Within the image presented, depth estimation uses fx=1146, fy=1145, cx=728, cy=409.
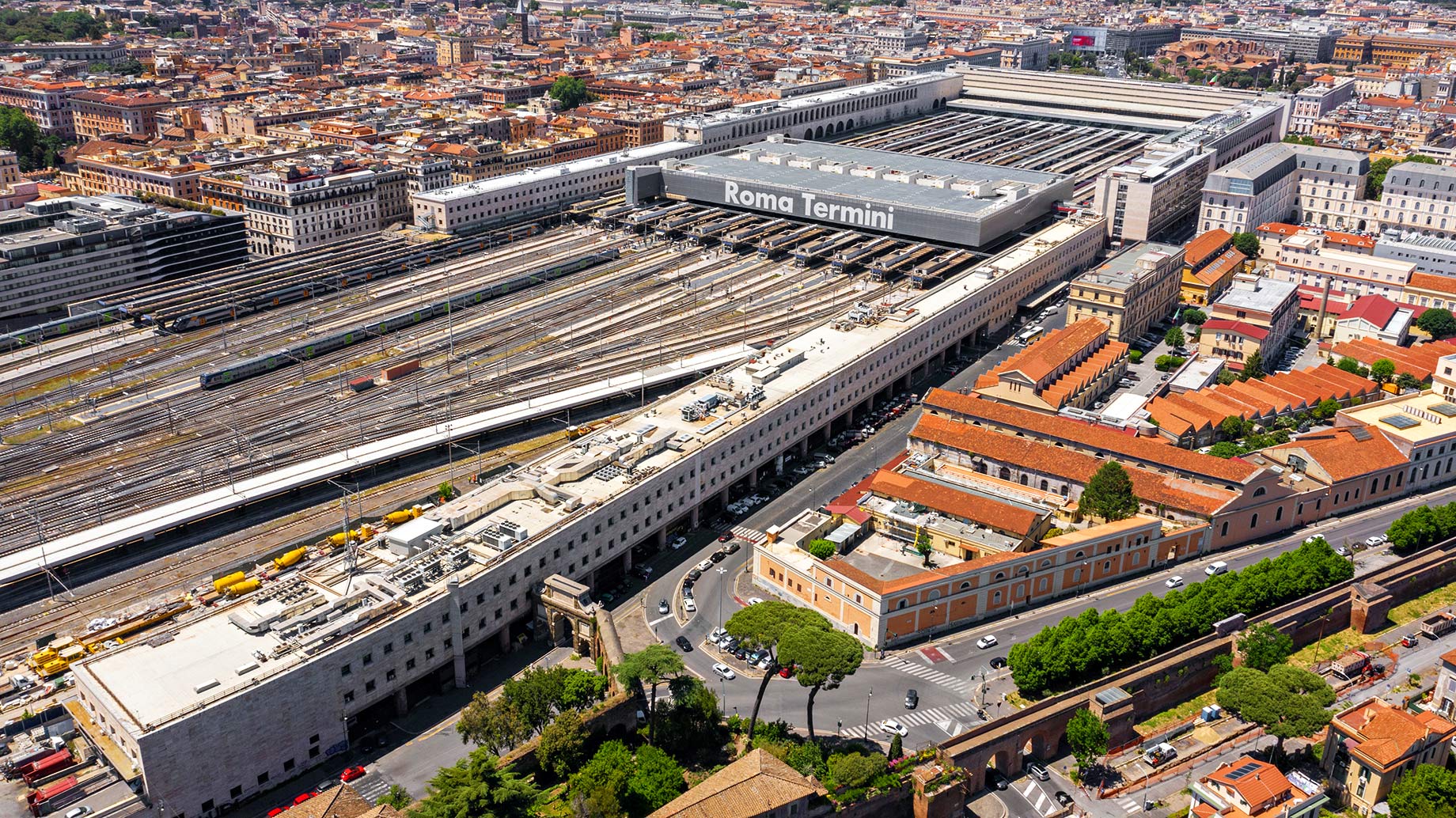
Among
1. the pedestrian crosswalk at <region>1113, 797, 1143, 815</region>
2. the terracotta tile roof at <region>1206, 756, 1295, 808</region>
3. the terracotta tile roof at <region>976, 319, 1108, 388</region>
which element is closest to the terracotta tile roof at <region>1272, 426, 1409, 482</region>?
the terracotta tile roof at <region>976, 319, 1108, 388</region>

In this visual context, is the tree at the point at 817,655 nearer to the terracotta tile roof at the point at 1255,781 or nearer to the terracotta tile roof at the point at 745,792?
the terracotta tile roof at the point at 745,792

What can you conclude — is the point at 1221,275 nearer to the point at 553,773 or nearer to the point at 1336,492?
the point at 1336,492

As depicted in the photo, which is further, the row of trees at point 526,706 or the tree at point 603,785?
the row of trees at point 526,706

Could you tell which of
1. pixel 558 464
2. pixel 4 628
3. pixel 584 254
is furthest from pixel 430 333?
pixel 4 628

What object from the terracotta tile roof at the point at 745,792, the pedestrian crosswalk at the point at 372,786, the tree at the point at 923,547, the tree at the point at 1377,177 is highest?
the tree at the point at 1377,177

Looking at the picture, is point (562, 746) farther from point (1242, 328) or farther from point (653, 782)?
point (1242, 328)

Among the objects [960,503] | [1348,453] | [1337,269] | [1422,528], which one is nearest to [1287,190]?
[1337,269]

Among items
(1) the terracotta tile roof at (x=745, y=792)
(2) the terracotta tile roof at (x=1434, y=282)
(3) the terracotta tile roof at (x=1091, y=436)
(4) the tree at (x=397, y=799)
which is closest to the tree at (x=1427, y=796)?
(3) the terracotta tile roof at (x=1091, y=436)
